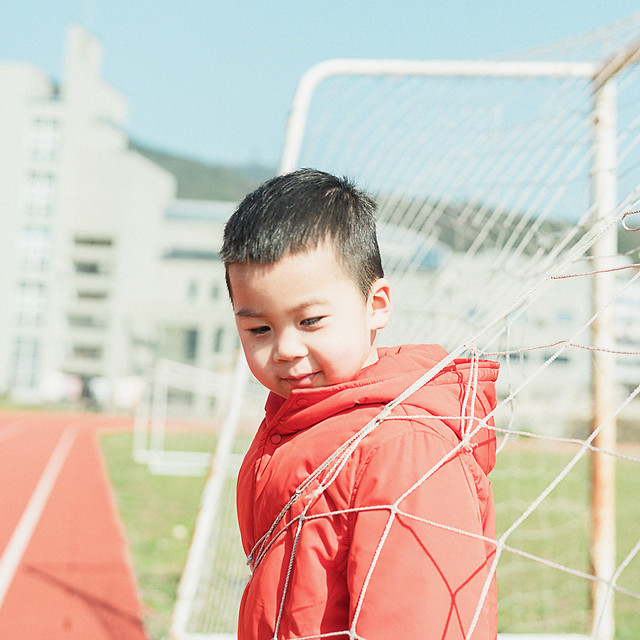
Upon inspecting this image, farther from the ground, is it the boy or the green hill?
the green hill

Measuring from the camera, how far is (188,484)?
31.3 ft

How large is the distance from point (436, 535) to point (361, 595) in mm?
109

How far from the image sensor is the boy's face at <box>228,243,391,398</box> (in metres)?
1.07

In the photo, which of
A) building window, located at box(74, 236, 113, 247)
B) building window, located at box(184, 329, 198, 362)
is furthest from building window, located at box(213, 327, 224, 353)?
building window, located at box(74, 236, 113, 247)

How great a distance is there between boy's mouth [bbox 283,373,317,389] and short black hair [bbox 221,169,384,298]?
0.14m

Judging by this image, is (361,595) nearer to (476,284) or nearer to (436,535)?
(436,535)

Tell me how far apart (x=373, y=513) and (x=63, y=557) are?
5189 mm

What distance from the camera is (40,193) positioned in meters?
32.7

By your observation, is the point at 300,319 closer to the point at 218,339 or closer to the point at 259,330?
the point at 259,330

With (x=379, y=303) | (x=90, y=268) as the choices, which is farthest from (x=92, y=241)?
(x=379, y=303)

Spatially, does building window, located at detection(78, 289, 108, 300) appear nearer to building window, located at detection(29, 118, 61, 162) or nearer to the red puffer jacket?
building window, located at detection(29, 118, 61, 162)

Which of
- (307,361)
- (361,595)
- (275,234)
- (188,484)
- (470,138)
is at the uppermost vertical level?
(470,138)

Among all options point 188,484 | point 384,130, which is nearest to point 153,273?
point 188,484

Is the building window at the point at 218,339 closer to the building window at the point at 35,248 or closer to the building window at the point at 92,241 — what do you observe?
the building window at the point at 92,241
